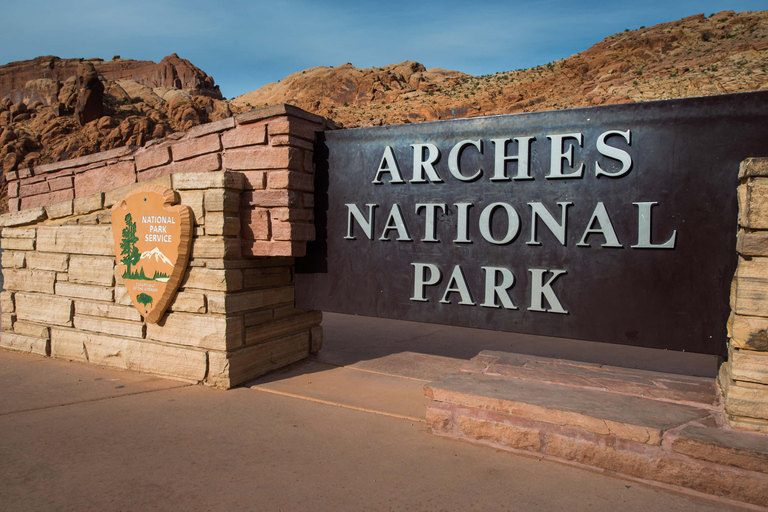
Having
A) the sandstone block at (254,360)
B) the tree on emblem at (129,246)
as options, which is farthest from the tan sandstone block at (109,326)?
the sandstone block at (254,360)

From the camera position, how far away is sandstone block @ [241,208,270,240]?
439 centimetres

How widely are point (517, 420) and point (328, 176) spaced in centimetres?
276

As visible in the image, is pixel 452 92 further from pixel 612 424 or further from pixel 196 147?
pixel 612 424

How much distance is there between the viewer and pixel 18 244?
5.96 m

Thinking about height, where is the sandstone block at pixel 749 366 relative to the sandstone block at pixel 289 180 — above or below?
below

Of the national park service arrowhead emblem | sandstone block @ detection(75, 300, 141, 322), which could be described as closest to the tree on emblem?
the national park service arrowhead emblem

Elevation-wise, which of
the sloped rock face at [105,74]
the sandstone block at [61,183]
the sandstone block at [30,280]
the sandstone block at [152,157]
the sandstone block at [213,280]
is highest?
the sloped rock face at [105,74]

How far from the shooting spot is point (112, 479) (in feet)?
8.68

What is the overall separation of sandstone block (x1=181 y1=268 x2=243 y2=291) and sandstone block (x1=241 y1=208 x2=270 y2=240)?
0.37 meters

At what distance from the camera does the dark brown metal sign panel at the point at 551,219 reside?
10.1 ft

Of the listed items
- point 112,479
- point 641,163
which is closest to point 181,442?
point 112,479

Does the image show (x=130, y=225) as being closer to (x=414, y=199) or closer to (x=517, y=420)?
(x=414, y=199)

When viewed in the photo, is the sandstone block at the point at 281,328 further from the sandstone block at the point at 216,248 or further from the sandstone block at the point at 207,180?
the sandstone block at the point at 207,180

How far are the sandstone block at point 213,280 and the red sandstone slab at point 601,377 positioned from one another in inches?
87.6
